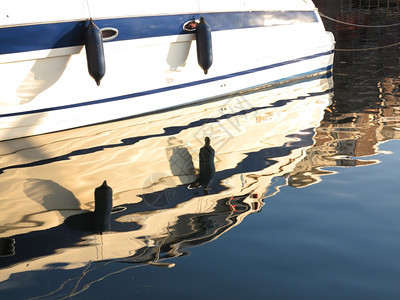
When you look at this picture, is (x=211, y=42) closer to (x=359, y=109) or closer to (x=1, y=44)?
(x=359, y=109)

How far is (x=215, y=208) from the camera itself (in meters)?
4.51

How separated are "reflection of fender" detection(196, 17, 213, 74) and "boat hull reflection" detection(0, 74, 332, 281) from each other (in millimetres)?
627

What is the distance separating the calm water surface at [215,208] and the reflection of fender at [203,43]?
0.64m

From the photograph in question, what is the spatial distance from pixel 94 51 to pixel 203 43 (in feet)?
5.25

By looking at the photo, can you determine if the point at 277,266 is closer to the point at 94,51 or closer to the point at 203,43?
the point at 94,51

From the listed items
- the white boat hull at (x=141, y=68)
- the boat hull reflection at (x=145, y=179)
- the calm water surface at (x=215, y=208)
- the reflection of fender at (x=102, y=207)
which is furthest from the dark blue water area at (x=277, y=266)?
the white boat hull at (x=141, y=68)

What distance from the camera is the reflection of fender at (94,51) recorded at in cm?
643

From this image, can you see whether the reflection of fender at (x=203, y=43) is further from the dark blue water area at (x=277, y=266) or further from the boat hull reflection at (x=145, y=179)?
the dark blue water area at (x=277, y=266)

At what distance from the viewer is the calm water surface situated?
11.3 ft

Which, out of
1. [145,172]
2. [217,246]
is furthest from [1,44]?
[217,246]

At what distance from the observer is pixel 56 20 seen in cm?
642

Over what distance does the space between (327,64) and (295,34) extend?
3.53ft

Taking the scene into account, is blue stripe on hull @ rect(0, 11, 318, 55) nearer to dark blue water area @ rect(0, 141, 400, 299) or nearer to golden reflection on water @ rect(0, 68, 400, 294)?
golden reflection on water @ rect(0, 68, 400, 294)

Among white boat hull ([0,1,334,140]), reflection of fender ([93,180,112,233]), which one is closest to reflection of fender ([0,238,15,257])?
reflection of fender ([93,180,112,233])
